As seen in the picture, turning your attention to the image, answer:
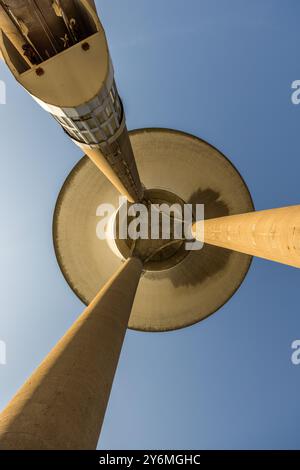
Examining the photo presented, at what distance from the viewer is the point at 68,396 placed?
3275 millimetres

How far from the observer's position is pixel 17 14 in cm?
523

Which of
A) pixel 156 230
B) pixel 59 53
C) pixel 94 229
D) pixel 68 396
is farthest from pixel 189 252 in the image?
pixel 68 396

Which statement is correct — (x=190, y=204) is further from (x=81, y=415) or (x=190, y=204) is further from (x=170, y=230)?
(x=81, y=415)

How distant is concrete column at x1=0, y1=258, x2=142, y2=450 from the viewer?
2.68 metres

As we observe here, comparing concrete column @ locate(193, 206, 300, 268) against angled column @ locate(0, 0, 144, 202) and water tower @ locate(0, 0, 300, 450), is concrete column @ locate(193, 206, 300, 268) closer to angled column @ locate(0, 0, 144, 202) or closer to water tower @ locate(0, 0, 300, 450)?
water tower @ locate(0, 0, 300, 450)

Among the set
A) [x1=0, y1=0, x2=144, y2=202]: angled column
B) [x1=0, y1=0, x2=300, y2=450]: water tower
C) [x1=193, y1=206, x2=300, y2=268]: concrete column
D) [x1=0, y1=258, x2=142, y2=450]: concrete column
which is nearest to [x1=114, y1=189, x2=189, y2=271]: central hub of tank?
[x1=0, y1=0, x2=300, y2=450]: water tower

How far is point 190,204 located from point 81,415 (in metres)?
12.6

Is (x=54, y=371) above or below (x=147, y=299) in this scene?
below

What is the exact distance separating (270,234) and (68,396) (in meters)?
4.38

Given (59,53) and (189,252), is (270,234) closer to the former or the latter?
(59,53)

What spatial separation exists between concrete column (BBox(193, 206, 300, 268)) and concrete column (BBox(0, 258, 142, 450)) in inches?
127

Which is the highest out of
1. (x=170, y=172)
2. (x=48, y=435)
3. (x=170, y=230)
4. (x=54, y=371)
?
(x=170, y=172)

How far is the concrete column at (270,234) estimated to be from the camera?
204 inches

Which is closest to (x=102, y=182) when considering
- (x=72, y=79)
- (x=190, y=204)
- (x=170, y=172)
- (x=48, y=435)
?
(x=170, y=172)
